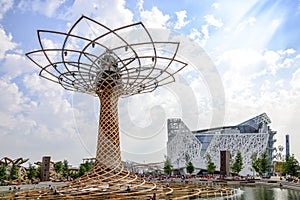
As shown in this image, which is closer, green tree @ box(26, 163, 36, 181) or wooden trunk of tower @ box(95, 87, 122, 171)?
wooden trunk of tower @ box(95, 87, 122, 171)

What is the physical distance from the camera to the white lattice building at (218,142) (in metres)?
64.4

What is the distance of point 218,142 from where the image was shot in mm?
69875

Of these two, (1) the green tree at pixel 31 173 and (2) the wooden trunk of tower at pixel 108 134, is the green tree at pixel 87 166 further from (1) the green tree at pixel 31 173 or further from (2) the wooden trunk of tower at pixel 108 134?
(2) the wooden trunk of tower at pixel 108 134

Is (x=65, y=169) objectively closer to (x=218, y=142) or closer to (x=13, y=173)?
(x=13, y=173)

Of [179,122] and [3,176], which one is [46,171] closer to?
[3,176]

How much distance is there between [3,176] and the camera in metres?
41.5

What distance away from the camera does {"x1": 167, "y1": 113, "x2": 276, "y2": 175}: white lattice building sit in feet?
211

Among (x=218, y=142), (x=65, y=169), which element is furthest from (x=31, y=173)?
(x=218, y=142)

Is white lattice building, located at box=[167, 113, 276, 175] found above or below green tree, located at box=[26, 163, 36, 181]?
above

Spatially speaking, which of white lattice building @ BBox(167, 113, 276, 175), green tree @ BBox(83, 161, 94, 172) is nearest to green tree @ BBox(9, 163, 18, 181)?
green tree @ BBox(83, 161, 94, 172)

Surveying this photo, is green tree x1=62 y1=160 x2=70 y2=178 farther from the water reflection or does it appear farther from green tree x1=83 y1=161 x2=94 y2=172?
the water reflection

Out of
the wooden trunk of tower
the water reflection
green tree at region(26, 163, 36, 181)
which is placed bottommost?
green tree at region(26, 163, 36, 181)

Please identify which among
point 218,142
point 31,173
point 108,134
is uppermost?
point 108,134

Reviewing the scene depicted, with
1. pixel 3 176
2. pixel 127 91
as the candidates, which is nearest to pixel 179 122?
pixel 3 176
